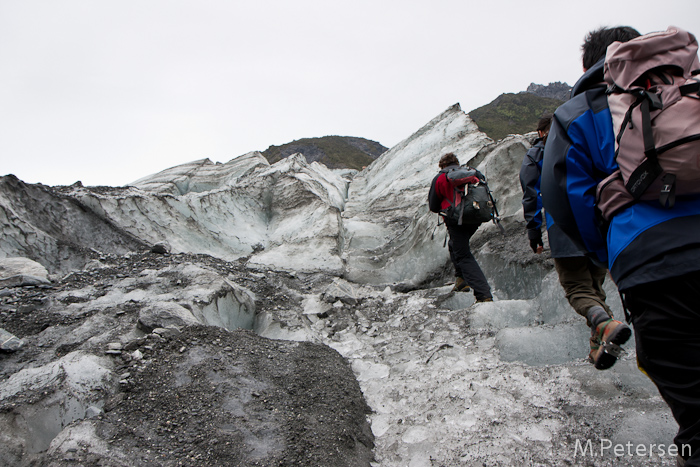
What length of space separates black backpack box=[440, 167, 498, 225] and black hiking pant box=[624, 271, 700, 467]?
11.5 feet

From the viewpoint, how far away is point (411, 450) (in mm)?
2818

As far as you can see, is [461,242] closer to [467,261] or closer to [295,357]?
[467,261]

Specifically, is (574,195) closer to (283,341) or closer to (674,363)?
(674,363)

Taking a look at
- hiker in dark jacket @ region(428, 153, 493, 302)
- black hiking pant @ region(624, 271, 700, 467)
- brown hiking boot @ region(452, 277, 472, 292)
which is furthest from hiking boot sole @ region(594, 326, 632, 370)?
brown hiking boot @ region(452, 277, 472, 292)

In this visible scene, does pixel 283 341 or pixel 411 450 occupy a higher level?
pixel 283 341

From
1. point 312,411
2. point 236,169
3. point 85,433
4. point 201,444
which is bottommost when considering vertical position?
point 312,411

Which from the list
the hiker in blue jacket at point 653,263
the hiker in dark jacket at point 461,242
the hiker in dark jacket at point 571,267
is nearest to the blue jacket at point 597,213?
the hiker in blue jacket at point 653,263

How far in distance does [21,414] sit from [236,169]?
1406cm

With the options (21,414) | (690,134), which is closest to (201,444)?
(21,414)

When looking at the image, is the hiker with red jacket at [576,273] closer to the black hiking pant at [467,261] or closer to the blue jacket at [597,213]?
the blue jacket at [597,213]

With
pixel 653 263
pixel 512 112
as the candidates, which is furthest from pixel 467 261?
pixel 512 112

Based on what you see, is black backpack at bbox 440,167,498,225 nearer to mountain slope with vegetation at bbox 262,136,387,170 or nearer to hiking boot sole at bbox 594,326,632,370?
hiking boot sole at bbox 594,326,632,370

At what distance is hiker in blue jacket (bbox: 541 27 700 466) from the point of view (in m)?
1.50

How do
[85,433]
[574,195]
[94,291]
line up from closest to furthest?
[574,195] < [85,433] < [94,291]
